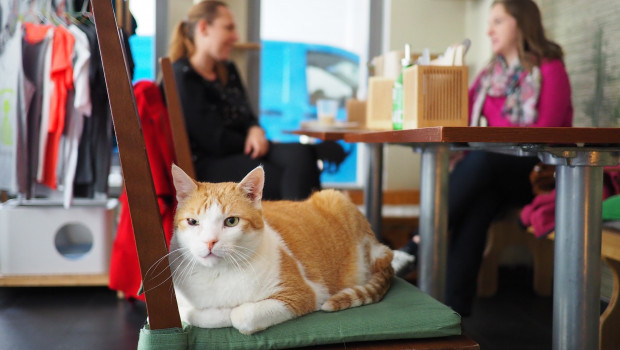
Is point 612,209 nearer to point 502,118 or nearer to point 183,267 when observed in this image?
point 502,118

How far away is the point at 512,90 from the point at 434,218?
1.16 meters

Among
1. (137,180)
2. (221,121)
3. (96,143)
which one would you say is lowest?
(137,180)

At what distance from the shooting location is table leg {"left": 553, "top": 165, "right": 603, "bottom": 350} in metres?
1.20

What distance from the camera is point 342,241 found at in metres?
1.31

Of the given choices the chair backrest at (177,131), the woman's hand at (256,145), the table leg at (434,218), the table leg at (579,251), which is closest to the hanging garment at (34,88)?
the woman's hand at (256,145)

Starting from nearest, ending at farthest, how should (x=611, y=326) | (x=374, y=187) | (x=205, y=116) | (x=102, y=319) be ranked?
(x=611, y=326) → (x=102, y=319) → (x=374, y=187) → (x=205, y=116)

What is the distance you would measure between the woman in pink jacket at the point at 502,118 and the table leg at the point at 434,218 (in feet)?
1.96

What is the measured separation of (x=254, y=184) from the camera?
1.08 m

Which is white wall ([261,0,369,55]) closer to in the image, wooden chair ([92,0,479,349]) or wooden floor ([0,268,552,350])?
wooden floor ([0,268,552,350])

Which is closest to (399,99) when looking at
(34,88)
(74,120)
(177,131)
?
(177,131)

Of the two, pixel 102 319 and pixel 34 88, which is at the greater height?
pixel 34 88

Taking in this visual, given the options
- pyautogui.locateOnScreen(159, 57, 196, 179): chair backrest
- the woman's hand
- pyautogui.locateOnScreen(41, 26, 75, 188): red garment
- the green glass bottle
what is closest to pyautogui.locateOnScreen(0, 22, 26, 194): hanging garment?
pyautogui.locateOnScreen(41, 26, 75, 188): red garment

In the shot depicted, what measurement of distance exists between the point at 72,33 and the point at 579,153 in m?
2.29

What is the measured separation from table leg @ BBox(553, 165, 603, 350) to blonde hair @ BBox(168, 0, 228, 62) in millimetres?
2034
